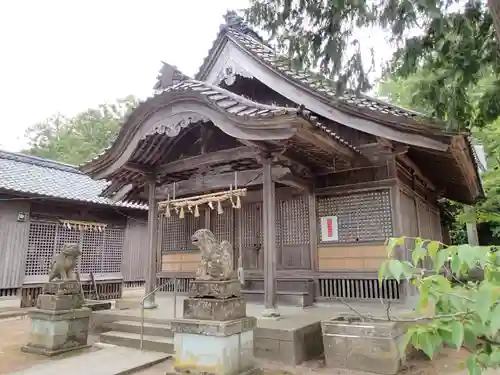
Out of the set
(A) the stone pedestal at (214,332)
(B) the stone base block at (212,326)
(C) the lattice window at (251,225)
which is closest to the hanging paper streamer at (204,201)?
(C) the lattice window at (251,225)

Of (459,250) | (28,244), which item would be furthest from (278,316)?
(28,244)

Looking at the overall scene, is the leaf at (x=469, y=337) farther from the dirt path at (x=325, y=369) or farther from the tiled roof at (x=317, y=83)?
the tiled roof at (x=317, y=83)

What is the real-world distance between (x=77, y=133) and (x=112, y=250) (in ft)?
76.2

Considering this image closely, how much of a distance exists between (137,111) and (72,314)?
399 cm

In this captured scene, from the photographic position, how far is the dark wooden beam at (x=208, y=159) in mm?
7656

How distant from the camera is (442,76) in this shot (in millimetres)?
6027

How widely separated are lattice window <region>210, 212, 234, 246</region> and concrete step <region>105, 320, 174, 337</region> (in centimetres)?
338

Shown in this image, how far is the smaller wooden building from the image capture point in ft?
41.9

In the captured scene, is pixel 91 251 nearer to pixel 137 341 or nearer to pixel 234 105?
pixel 137 341

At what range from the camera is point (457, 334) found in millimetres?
1325

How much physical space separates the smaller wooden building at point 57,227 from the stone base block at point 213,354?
1021cm

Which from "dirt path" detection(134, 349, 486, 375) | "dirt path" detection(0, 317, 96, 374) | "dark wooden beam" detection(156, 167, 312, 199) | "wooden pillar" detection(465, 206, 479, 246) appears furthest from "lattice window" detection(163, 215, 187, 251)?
"wooden pillar" detection(465, 206, 479, 246)

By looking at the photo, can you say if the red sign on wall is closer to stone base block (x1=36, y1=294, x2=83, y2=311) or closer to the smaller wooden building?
stone base block (x1=36, y1=294, x2=83, y2=311)

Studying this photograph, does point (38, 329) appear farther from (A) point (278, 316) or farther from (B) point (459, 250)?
(B) point (459, 250)
